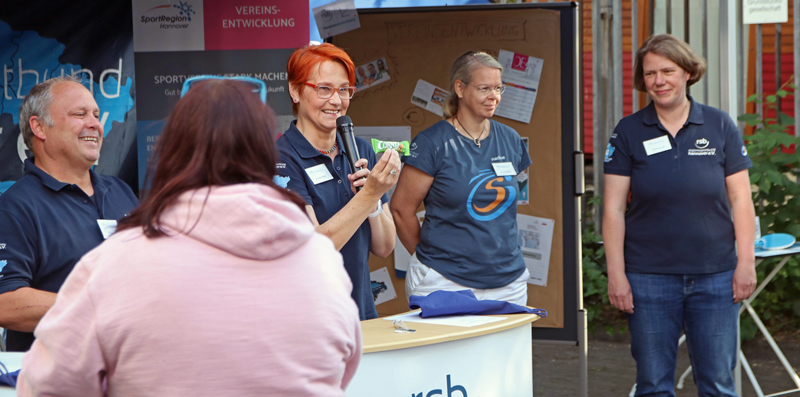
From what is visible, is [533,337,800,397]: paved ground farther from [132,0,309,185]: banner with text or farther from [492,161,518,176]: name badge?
[132,0,309,185]: banner with text

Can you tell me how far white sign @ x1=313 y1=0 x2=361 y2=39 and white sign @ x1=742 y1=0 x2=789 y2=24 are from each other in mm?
3103

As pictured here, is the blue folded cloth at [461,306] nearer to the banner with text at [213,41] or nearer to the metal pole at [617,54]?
the banner with text at [213,41]

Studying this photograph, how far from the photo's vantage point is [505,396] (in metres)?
2.20

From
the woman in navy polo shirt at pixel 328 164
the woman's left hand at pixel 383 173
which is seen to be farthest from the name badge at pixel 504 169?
the woman's left hand at pixel 383 173

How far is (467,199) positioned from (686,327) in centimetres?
101

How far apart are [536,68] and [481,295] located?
1.48 m

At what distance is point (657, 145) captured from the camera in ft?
9.32

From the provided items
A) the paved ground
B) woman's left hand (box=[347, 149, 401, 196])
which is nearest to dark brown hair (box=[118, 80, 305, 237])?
woman's left hand (box=[347, 149, 401, 196])

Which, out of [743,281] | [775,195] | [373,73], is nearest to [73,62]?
[373,73]

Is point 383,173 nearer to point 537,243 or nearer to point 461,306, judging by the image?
point 461,306

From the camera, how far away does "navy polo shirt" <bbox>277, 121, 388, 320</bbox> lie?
235 cm

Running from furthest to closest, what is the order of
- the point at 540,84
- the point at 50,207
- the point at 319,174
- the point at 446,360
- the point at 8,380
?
the point at 540,84, the point at 319,174, the point at 50,207, the point at 446,360, the point at 8,380

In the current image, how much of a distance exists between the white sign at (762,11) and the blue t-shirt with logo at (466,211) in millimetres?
3048

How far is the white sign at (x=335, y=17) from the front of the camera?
3.35 m
